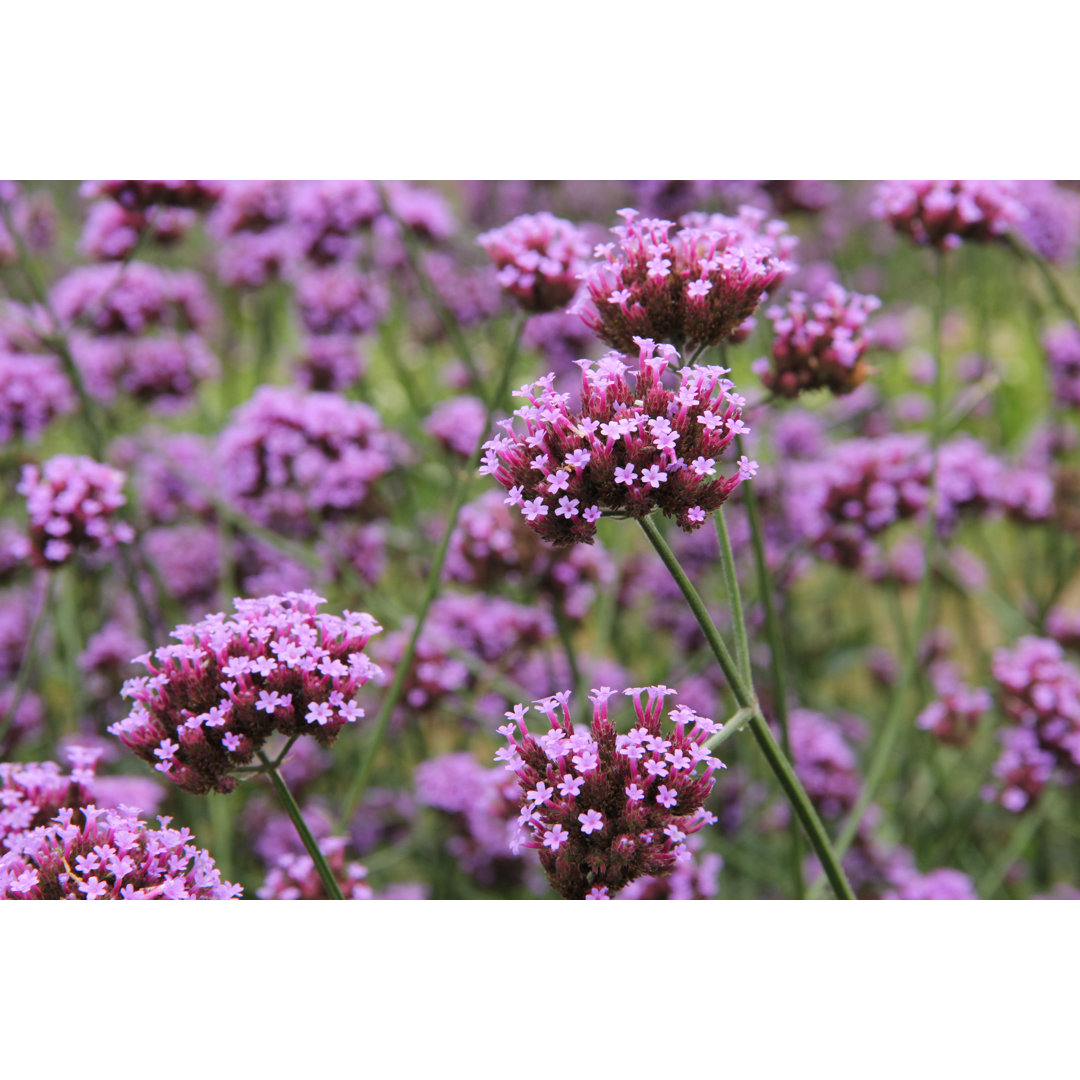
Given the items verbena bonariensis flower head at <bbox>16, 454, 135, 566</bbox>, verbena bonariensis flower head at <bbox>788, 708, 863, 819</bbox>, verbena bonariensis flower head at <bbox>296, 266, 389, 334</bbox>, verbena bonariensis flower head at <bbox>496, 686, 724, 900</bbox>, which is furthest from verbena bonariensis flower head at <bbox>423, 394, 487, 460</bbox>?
verbena bonariensis flower head at <bbox>496, 686, 724, 900</bbox>

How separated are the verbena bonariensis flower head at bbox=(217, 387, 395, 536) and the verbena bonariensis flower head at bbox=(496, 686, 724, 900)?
999mm

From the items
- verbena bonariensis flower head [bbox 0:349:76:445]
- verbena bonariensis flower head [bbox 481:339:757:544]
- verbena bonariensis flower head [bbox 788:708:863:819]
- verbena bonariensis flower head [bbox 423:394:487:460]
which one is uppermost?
verbena bonariensis flower head [bbox 481:339:757:544]

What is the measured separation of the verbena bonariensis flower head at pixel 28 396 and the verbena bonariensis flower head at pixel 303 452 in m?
0.35

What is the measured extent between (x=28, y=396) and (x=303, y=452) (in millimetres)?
546

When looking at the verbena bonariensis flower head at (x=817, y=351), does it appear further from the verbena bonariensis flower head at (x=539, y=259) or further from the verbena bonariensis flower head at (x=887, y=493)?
the verbena bonariensis flower head at (x=887, y=493)

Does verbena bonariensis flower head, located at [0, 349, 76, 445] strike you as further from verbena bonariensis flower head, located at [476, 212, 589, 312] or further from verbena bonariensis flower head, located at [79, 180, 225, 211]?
verbena bonariensis flower head, located at [476, 212, 589, 312]

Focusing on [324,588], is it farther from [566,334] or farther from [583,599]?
[566,334]

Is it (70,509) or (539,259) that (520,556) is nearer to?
(539,259)

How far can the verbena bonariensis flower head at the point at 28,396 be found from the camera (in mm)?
1912

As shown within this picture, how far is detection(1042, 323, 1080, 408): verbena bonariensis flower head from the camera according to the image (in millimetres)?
2482

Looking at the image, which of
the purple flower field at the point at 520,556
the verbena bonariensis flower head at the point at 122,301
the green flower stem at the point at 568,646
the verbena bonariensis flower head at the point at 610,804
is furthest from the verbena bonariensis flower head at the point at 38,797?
the verbena bonariensis flower head at the point at 122,301

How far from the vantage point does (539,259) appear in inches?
55.9
